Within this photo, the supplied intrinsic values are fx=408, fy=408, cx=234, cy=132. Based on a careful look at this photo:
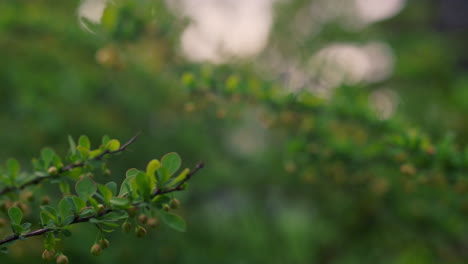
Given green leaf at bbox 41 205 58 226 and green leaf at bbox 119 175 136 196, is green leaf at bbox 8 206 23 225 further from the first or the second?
green leaf at bbox 119 175 136 196

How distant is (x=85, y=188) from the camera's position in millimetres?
572

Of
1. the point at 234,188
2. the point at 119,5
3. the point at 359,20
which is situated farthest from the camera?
the point at 359,20

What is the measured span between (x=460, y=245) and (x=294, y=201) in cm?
72

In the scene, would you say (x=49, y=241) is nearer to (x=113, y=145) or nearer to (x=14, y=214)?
(x=14, y=214)

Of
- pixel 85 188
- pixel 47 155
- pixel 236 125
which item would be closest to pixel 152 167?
pixel 85 188

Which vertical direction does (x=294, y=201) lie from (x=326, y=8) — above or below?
below

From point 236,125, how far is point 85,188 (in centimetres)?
128

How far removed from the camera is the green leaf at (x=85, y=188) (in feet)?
1.86

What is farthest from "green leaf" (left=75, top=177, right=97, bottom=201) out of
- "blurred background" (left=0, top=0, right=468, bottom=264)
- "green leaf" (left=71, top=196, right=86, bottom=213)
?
"blurred background" (left=0, top=0, right=468, bottom=264)

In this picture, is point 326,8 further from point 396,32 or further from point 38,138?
point 38,138

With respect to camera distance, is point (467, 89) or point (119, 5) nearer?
point (119, 5)

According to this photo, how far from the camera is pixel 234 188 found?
193 centimetres

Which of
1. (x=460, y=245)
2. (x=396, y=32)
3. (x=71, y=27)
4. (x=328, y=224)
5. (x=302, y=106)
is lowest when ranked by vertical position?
(x=460, y=245)

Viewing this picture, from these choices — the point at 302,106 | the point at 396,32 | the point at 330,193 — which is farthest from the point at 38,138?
the point at 396,32
